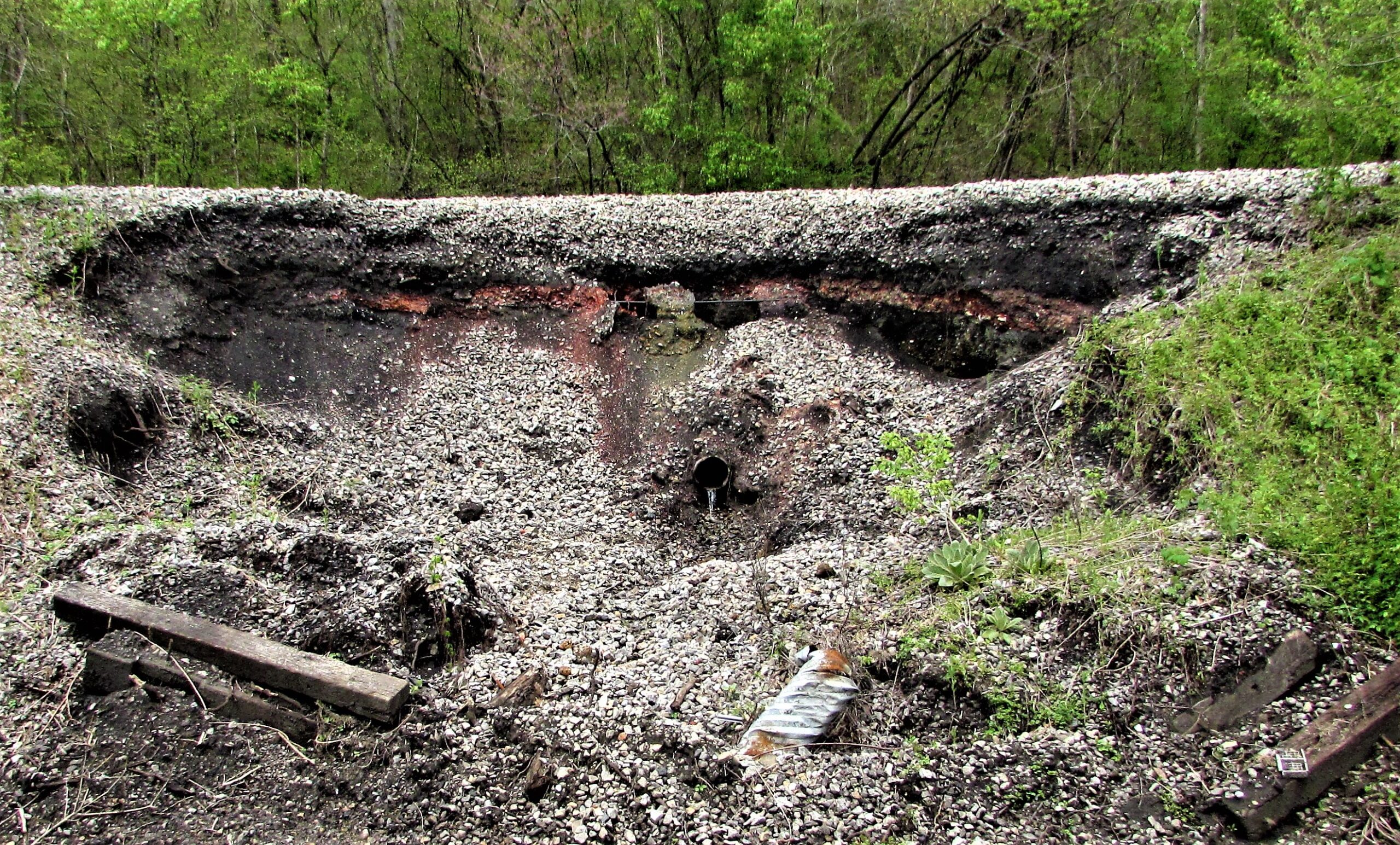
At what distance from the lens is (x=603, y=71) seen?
17.5 meters

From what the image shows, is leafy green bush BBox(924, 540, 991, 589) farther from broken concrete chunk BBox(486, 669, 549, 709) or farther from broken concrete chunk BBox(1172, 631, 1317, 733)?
broken concrete chunk BBox(486, 669, 549, 709)

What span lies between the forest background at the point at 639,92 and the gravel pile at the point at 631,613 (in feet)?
26.0

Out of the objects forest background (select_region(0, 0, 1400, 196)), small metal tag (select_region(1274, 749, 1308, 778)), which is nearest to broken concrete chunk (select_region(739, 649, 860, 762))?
small metal tag (select_region(1274, 749, 1308, 778))

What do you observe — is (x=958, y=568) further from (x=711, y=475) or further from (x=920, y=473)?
(x=711, y=475)

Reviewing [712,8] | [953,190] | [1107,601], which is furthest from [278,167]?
[1107,601]

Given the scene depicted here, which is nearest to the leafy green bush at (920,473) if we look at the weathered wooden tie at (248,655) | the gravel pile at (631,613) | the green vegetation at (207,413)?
the gravel pile at (631,613)

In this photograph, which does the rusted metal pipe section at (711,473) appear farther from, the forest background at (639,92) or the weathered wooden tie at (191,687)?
the forest background at (639,92)

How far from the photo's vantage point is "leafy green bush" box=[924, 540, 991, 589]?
16.7ft

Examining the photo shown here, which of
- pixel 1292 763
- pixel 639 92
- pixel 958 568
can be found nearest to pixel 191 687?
pixel 958 568

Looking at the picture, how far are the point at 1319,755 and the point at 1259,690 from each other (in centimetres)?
44

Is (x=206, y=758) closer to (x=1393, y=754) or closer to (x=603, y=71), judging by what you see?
(x=1393, y=754)

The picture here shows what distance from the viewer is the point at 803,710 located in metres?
4.44

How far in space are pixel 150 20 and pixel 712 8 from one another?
36.8 feet

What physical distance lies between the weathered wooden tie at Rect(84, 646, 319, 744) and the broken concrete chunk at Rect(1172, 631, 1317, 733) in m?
5.12
